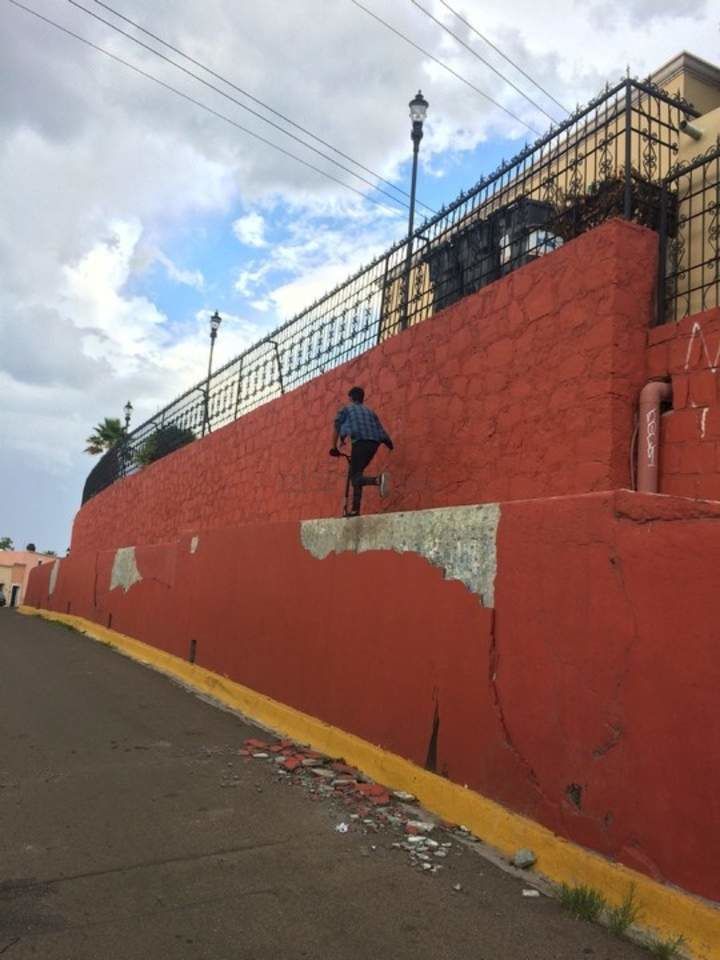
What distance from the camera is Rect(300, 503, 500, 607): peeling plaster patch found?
14.6 ft

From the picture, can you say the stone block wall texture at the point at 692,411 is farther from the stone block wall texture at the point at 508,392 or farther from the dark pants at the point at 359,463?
the dark pants at the point at 359,463

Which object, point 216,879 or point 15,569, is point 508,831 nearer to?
point 216,879

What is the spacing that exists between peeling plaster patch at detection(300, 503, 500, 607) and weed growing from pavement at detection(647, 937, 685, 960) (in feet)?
5.86

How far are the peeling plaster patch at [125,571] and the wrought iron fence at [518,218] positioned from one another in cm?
408

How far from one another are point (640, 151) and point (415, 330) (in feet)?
8.09

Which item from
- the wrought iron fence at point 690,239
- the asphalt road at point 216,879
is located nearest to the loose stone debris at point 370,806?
the asphalt road at point 216,879

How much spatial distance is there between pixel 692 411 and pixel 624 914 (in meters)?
2.86

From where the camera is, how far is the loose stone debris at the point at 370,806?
386cm

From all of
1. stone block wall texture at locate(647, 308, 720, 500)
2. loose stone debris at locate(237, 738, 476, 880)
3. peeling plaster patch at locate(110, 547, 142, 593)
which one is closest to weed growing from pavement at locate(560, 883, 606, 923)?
loose stone debris at locate(237, 738, 476, 880)

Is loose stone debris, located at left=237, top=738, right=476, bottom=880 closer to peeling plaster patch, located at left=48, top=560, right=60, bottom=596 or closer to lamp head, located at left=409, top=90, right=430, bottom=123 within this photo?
lamp head, located at left=409, top=90, right=430, bottom=123

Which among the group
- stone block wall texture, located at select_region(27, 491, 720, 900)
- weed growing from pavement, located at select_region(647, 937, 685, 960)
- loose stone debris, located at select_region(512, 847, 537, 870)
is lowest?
weed growing from pavement, located at select_region(647, 937, 685, 960)

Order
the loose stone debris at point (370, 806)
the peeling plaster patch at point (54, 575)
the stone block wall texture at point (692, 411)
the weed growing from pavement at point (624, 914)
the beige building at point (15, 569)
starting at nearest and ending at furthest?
1. the weed growing from pavement at point (624, 914)
2. the loose stone debris at point (370, 806)
3. the stone block wall texture at point (692, 411)
4. the peeling plaster patch at point (54, 575)
5. the beige building at point (15, 569)

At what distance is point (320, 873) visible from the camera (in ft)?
11.6

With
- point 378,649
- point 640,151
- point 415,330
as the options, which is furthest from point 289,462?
point 640,151
